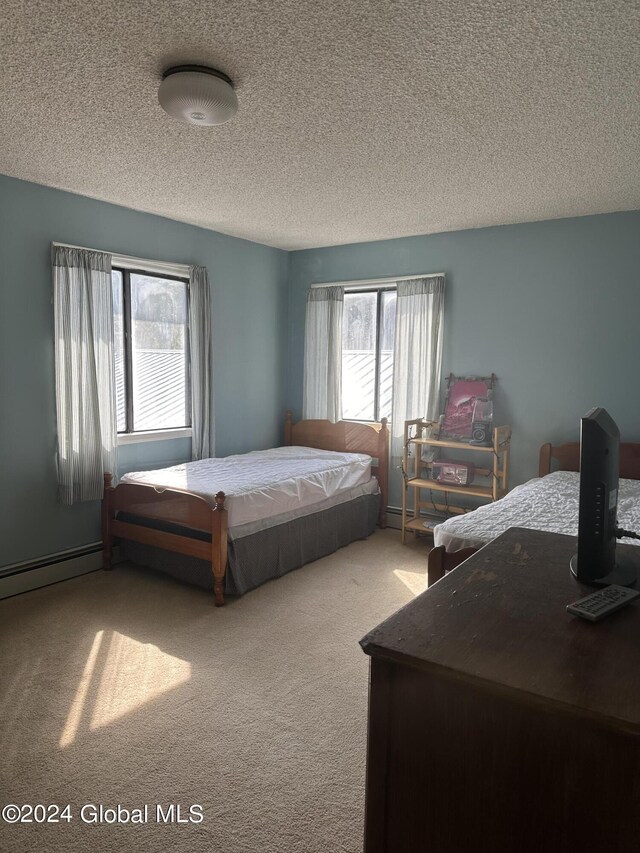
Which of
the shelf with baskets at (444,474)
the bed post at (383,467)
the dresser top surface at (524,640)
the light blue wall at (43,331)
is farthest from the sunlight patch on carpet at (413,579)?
the dresser top surface at (524,640)

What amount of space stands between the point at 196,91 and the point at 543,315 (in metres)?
3.07

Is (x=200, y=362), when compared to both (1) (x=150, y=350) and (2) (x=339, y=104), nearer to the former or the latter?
(1) (x=150, y=350)

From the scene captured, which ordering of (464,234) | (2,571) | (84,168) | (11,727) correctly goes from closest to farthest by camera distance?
(11,727) → (84,168) → (2,571) → (464,234)

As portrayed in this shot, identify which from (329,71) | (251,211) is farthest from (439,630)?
(251,211)

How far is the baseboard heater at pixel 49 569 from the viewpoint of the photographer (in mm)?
3469

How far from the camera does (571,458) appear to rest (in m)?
4.13

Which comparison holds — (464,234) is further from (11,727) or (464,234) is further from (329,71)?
(11,727)

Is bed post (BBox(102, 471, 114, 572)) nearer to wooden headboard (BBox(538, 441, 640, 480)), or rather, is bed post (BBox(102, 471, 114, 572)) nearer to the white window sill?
the white window sill

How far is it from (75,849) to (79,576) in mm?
2329

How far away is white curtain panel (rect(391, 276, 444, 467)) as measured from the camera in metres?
4.64

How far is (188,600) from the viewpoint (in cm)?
348

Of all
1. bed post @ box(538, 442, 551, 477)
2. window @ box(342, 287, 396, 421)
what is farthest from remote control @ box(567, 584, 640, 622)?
window @ box(342, 287, 396, 421)

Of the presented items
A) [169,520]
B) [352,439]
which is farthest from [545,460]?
[169,520]

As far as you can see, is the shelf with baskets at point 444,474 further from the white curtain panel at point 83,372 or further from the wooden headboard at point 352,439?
the white curtain panel at point 83,372
